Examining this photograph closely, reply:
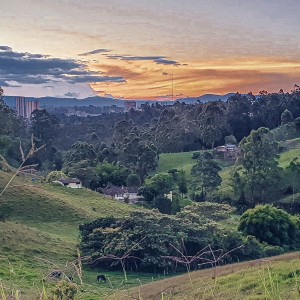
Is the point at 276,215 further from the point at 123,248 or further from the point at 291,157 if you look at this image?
the point at 291,157

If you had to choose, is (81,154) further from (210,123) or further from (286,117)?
(286,117)

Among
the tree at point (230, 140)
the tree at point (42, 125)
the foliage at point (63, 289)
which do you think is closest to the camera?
the foliage at point (63, 289)

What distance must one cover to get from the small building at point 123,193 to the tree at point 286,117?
28.0m

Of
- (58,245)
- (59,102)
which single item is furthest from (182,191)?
(59,102)

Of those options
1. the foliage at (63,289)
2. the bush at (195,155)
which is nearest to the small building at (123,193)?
the bush at (195,155)

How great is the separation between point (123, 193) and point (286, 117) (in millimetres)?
29778

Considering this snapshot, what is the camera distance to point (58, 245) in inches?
984

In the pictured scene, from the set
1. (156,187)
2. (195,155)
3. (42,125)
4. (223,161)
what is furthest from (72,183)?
(42,125)

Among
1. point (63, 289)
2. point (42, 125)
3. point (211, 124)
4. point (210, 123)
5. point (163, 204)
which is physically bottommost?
point (163, 204)

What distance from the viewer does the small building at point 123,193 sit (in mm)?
41588

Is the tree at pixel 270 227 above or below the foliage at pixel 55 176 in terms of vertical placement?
below

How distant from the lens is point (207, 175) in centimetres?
4266

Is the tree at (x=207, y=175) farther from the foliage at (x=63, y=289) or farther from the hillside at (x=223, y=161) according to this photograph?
the foliage at (x=63, y=289)

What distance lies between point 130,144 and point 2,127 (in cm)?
1178
